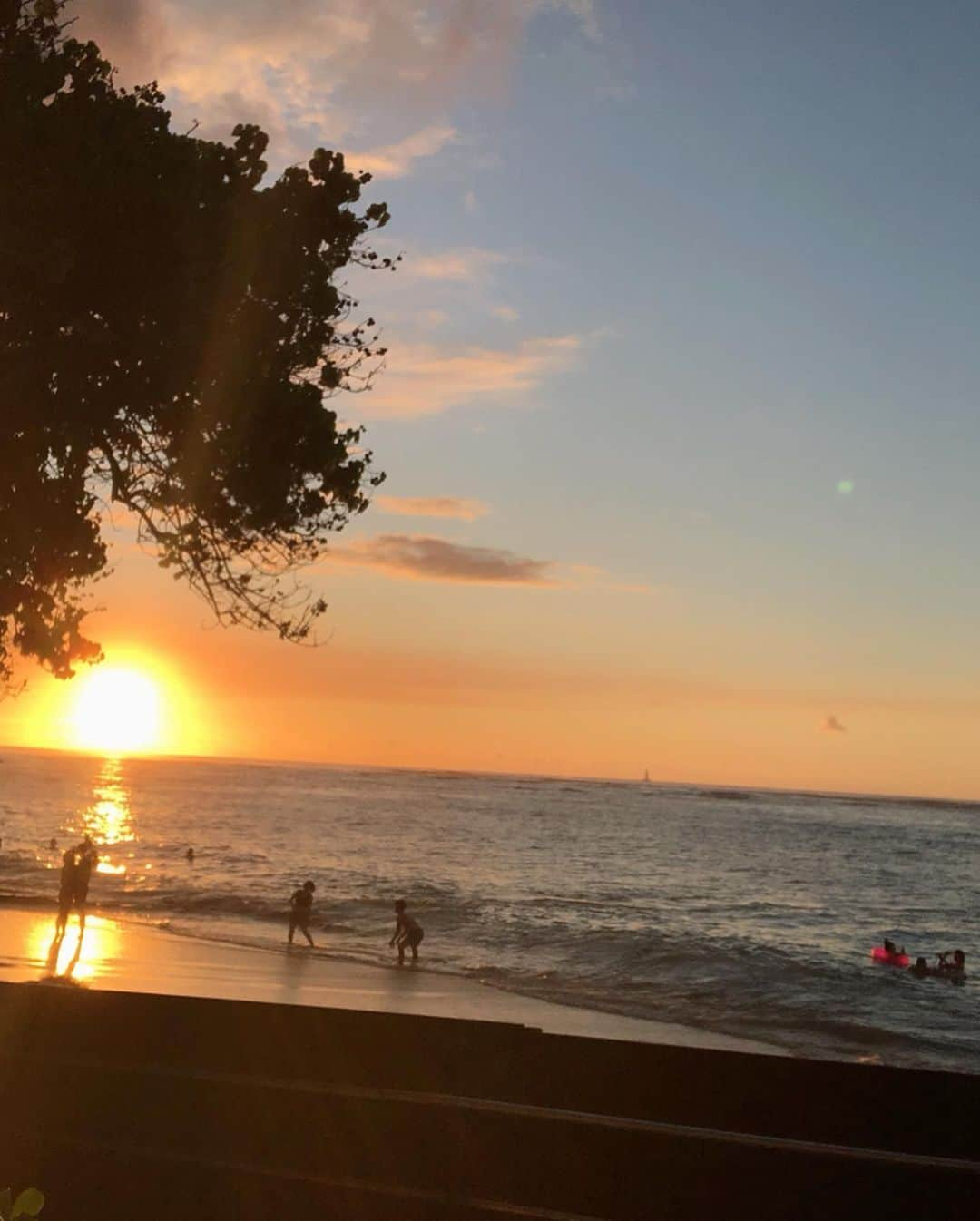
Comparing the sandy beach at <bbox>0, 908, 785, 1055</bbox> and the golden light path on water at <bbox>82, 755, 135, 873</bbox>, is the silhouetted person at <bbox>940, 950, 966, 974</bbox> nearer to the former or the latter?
the sandy beach at <bbox>0, 908, 785, 1055</bbox>

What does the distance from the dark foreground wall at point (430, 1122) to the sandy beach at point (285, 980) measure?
1081cm

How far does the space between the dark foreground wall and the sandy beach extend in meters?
A: 10.8

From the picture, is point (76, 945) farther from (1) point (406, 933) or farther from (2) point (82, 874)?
(1) point (406, 933)

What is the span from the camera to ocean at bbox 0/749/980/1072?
29109 mm

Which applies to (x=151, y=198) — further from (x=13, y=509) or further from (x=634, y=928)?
(x=634, y=928)

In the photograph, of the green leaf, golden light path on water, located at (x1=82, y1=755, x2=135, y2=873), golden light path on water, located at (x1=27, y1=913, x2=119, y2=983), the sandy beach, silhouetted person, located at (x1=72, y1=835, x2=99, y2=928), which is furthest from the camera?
golden light path on water, located at (x1=82, y1=755, x2=135, y2=873)

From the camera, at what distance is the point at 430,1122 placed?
26.7ft

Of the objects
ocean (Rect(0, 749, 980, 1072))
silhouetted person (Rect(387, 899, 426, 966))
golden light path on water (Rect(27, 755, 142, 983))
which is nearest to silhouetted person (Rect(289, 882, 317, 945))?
ocean (Rect(0, 749, 980, 1072))

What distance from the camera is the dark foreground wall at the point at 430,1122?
7602 millimetres

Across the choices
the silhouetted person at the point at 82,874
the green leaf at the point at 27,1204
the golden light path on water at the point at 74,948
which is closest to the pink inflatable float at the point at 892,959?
the golden light path on water at the point at 74,948

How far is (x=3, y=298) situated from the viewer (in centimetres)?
1251

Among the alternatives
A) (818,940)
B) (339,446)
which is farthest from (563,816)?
(339,446)

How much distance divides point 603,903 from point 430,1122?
150 ft

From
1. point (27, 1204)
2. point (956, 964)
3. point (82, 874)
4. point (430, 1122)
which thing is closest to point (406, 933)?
point (82, 874)
